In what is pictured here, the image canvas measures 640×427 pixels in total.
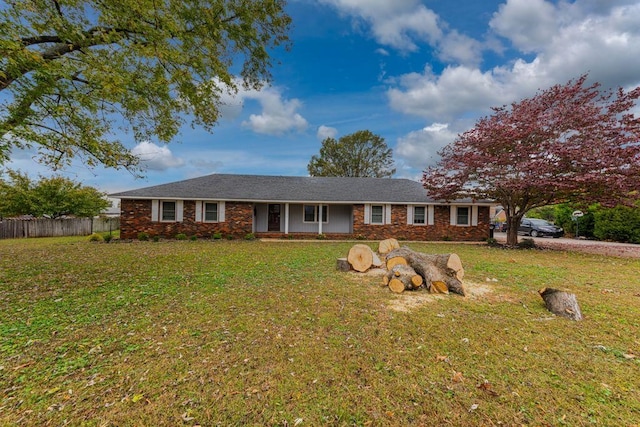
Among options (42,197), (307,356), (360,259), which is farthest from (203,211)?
(307,356)

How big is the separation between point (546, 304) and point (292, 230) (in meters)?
14.0

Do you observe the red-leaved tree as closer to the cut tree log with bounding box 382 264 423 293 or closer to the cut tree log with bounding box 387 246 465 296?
the cut tree log with bounding box 387 246 465 296

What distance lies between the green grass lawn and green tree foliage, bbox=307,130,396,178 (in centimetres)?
2683

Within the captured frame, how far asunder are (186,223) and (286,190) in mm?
5980

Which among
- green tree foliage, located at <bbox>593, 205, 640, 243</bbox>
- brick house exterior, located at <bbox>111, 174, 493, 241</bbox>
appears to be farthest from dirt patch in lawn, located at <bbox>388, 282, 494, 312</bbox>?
green tree foliage, located at <bbox>593, 205, 640, 243</bbox>

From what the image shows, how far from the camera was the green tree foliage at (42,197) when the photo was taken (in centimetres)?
1689

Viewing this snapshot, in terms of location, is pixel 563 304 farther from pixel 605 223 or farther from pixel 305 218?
pixel 605 223

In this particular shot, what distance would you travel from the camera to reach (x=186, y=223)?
48.9 ft

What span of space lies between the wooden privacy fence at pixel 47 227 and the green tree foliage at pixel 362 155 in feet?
74.8

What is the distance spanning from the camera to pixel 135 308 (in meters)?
4.32

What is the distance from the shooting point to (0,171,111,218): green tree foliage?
1689 cm

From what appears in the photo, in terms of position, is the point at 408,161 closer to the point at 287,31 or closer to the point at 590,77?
the point at 590,77

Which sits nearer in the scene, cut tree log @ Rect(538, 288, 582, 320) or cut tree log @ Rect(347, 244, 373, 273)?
cut tree log @ Rect(538, 288, 582, 320)

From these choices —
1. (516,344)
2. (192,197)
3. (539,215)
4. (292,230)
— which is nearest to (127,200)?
(192,197)
